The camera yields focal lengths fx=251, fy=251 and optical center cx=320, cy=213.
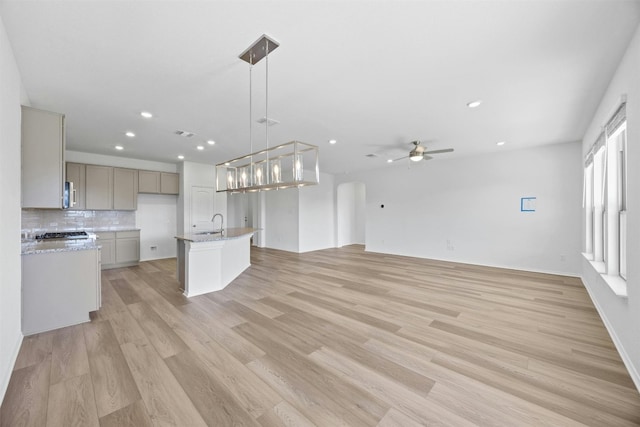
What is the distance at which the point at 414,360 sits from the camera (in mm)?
2186

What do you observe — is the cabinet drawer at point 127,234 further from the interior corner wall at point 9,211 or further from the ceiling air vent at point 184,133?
the interior corner wall at point 9,211

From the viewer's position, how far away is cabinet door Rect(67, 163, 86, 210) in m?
5.25

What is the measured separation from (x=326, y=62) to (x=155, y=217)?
6.46 meters

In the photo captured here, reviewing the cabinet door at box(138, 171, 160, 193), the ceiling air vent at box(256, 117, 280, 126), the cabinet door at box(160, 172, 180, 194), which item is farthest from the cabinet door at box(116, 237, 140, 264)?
→ the ceiling air vent at box(256, 117, 280, 126)

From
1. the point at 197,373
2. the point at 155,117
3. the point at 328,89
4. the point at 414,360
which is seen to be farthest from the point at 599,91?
the point at 155,117

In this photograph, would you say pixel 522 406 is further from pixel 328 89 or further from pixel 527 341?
pixel 328 89

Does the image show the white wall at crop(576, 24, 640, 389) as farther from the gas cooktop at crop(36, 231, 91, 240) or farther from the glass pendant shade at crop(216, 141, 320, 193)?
the gas cooktop at crop(36, 231, 91, 240)

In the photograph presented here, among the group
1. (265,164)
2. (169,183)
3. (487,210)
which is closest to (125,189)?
(169,183)

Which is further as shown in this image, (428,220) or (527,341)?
(428,220)

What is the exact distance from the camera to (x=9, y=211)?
203cm

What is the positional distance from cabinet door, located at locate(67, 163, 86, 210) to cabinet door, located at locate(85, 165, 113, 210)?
65 mm

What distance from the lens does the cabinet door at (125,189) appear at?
5797 mm

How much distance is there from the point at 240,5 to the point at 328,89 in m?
1.29

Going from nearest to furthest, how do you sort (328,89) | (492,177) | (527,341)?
(527,341), (328,89), (492,177)
